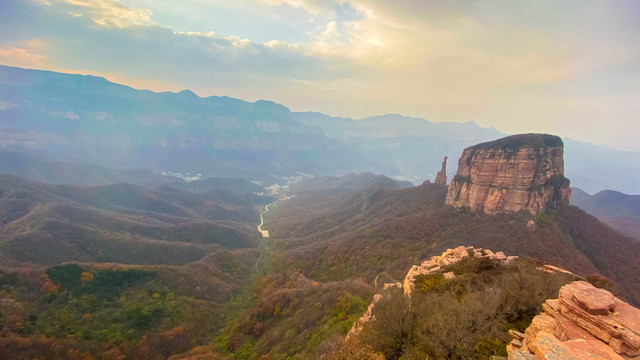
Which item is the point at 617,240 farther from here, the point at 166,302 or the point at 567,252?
the point at 166,302

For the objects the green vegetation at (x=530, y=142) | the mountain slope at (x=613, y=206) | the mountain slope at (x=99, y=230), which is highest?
the green vegetation at (x=530, y=142)

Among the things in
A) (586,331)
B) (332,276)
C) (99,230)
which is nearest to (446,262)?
(586,331)

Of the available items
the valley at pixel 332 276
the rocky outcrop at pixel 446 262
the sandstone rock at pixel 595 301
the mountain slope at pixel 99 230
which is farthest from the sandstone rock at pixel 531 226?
the mountain slope at pixel 99 230

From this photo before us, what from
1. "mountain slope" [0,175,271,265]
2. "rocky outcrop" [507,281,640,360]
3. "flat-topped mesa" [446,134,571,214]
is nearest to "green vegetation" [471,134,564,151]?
"flat-topped mesa" [446,134,571,214]

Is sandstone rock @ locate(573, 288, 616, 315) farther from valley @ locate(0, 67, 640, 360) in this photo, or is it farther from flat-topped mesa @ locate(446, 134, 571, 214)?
flat-topped mesa @ locate(446, 134, 571, 214)

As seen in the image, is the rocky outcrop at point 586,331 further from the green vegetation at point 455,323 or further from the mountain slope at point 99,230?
the mountain slope at point 99,230

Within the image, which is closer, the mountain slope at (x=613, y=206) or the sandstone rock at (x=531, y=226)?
the sandstone rock at (x=531, y=226)

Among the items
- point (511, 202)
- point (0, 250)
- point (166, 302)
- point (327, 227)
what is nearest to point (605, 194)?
point (511, 202)

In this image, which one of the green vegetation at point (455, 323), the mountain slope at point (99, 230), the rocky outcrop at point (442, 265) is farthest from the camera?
the mountain slope at point (99, 230)

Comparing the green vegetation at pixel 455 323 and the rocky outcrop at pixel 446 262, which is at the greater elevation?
the green vegetation at pixel 455 323
